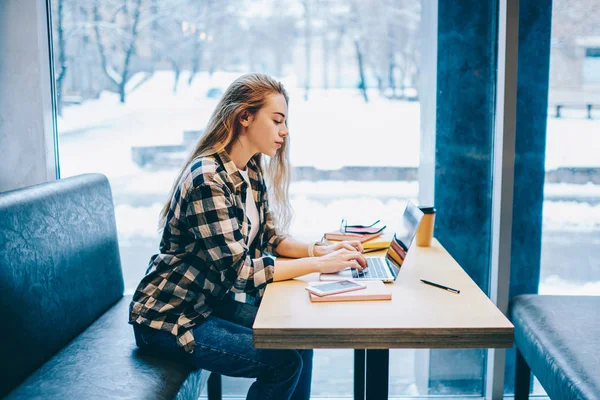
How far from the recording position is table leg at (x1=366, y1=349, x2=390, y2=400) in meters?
1.67

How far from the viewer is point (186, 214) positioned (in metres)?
1.76

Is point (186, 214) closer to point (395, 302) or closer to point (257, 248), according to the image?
point (257, 248)

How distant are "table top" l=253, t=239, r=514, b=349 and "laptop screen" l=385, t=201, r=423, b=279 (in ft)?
0.53

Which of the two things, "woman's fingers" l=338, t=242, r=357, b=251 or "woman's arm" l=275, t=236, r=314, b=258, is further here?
"woman's arm" l=275, t=236, r=314, b=258

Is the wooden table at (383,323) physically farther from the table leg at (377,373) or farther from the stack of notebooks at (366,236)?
the stack of notebooks at (366,236)

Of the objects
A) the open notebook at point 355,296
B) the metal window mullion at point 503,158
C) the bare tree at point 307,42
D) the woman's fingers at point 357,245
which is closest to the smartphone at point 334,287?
the open notebook at point 355,296

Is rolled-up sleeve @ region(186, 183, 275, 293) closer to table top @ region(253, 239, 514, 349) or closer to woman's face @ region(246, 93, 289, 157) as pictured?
table top @ region(253, 239, 514, 349)

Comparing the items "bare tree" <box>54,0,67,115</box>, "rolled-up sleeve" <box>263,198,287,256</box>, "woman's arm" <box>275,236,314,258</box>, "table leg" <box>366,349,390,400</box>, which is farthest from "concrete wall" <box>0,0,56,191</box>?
"table leg" <box>366,349,390,400</box>

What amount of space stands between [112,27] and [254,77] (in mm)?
1071

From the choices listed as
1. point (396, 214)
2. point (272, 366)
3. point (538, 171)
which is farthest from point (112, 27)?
point (538, 171)

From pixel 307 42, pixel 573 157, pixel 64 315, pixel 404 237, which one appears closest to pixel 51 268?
pixel 64 315

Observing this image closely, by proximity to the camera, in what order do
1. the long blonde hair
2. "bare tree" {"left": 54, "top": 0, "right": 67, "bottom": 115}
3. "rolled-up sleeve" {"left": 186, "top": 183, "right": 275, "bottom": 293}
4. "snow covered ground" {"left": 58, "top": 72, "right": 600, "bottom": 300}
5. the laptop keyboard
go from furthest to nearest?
"snow covered ground" {"left": 58, "top": 72, "right": 600, "bottom": 300}
"bare tree" {"left": 54, "top": 0, "right": 67, "bottom": 115}
the long blonde hair
the laptop keyboard
"rolled-up sleeve" {"left": 186, "top": 183, "right": 275, "bottom": 293}

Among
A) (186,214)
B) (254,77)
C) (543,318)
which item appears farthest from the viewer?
(543,318)

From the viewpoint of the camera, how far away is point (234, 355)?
5.79 ft
